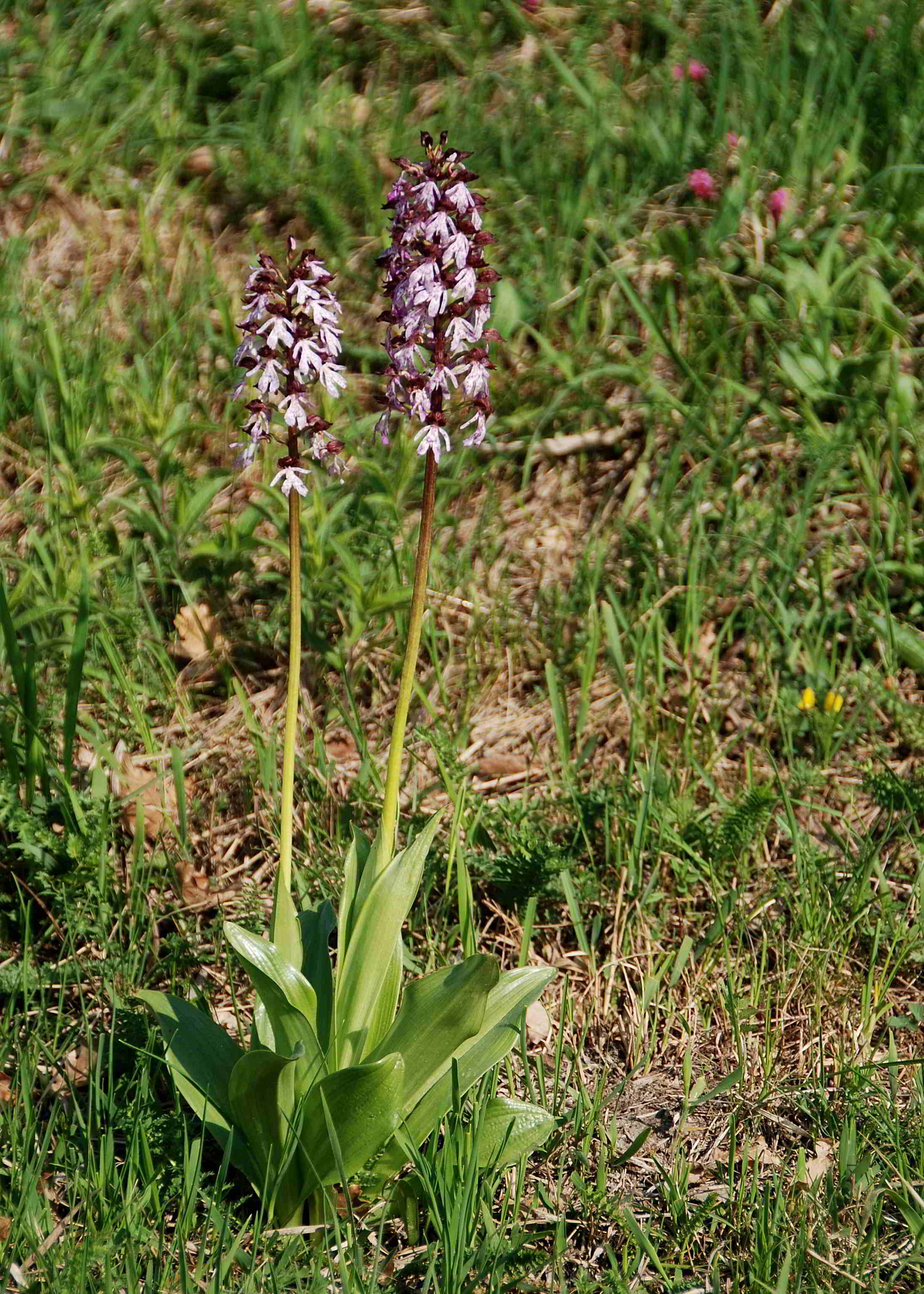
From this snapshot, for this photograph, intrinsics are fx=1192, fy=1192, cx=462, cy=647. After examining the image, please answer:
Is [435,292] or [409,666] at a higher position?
[435,292]

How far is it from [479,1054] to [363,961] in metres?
0.27

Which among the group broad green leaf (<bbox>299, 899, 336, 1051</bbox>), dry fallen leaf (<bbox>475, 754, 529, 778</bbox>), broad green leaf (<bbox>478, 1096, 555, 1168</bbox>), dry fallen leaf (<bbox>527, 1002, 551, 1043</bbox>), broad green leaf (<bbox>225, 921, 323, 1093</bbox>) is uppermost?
broad green leaf (<bbox>225, 921, 323, 1093</bbox>)

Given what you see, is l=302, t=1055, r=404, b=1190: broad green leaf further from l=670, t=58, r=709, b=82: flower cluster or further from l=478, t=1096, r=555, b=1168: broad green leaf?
l=670, t=58, r=709, b=82: flower cluster

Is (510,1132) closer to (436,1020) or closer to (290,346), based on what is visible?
(436,1020)

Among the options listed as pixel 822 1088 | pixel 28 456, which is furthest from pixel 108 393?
pixel 822 1088

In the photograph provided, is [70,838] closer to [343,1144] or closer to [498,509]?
[343,1144]

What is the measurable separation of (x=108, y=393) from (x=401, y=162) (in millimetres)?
2512

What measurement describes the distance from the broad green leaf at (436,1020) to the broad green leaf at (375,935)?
0.19 ft

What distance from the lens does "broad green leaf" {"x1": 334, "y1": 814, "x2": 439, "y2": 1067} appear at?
6.61ft

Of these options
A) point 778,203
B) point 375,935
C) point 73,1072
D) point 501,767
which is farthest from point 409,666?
point 778,203

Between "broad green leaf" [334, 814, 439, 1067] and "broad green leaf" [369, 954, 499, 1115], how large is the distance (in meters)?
0.06

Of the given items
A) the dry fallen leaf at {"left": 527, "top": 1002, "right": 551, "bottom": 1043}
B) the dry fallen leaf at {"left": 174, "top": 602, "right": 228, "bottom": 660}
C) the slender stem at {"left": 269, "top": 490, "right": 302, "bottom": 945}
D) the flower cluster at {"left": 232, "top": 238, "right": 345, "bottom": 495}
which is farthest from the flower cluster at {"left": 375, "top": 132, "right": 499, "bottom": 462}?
the dry fallen leaf at {"left": 174, "top": 602, "right": 228, "bottom": 660}

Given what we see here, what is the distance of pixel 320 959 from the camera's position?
2.22 meters

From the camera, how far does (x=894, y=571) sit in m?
3.45
